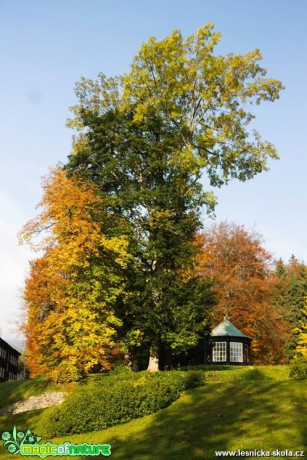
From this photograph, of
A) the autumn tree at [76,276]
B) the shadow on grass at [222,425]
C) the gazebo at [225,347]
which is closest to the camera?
the shadow on grass at [222,425]

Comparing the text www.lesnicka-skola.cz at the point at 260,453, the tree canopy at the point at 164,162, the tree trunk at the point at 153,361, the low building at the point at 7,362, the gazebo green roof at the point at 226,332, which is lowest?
the low building at the point at 7,362

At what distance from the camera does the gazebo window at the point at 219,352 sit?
4091 centimetres

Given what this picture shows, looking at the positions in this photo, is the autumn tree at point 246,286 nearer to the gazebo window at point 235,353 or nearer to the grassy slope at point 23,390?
the gazebo window at point 235,353

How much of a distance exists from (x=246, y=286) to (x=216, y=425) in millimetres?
36556

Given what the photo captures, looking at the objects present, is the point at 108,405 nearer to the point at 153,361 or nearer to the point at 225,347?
the point at 153,361

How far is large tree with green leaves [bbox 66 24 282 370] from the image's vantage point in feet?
96.5

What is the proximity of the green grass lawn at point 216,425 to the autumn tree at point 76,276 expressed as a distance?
4394 millimetres

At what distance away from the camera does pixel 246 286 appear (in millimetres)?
52281

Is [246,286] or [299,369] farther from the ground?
[246,286]

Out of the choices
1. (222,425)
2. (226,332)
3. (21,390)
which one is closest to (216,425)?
(222,425)

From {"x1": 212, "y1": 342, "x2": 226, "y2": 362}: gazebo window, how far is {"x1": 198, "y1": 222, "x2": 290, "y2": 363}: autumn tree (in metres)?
7.05

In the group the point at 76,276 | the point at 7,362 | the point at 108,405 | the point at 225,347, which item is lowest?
the point at 7,362

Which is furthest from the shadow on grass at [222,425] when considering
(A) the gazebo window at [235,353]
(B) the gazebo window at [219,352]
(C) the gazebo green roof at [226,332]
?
(A) the gazebo window at [235,353]

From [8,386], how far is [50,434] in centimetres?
2061
